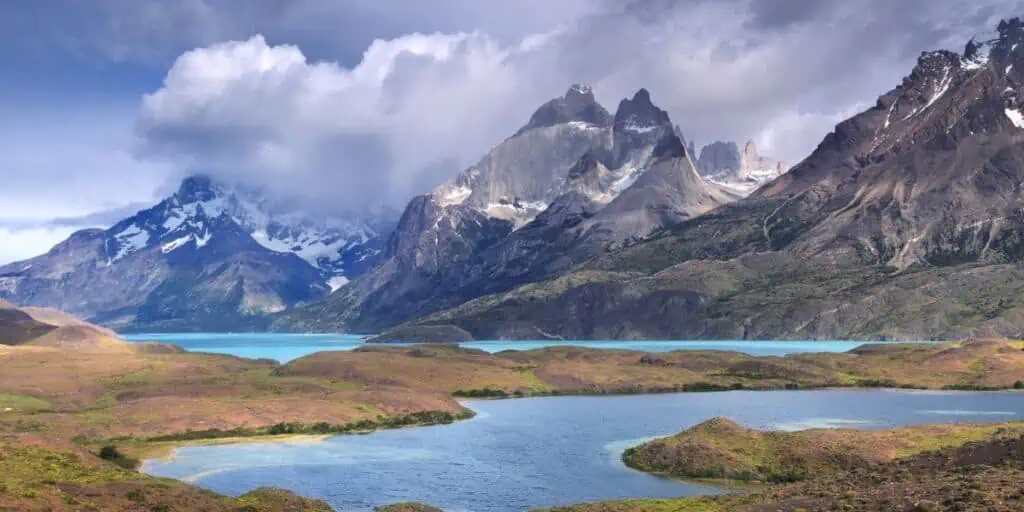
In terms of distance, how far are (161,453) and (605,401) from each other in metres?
92.1

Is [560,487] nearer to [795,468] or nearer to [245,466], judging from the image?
[795,468]

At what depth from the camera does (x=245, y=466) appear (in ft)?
354

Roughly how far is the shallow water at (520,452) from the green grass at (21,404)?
40623 millimetres

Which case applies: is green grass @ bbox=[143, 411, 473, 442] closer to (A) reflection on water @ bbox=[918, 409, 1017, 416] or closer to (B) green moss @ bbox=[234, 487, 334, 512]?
(B) green moss @ bbox=[234, 487, 334, 512]

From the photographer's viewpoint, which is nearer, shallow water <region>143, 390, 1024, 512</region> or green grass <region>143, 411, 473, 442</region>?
shallow water <region>143, 390, 1024, 512</region>

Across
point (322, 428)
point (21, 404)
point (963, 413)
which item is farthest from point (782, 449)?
point (21, 404)

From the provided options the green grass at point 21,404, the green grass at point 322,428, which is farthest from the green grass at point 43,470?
the green grass at point 21,404

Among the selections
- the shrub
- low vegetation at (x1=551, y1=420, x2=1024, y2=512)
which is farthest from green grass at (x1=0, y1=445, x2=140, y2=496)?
low vegetation at (x1=551, y1=420, x2=1024, y2=512)

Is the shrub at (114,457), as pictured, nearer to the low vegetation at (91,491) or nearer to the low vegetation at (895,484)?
the low vegetation at (91,491)

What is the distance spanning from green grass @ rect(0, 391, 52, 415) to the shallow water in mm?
40623

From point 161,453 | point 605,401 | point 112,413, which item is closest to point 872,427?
point 605,401

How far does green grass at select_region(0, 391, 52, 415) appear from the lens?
145625 millimetres

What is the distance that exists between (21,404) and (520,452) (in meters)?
A: 82.3

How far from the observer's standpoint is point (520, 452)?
388 ft
